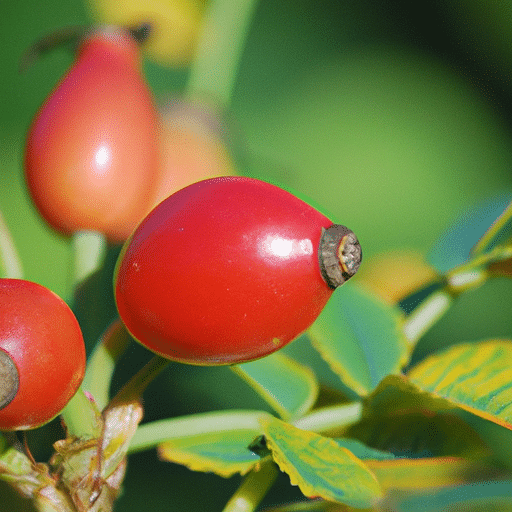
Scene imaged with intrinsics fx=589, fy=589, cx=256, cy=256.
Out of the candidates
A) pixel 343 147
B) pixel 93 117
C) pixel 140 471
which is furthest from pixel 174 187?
pixel 343 147

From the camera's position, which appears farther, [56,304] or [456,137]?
[456,137]

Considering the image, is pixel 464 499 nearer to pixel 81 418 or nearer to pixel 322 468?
pixel 322 468

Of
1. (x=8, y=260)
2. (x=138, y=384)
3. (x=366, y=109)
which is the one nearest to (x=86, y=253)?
(x=8, y=260)

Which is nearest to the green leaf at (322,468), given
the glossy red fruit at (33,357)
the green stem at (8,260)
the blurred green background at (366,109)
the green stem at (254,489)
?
the green stem at (254,489)

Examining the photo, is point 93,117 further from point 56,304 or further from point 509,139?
point 509,139

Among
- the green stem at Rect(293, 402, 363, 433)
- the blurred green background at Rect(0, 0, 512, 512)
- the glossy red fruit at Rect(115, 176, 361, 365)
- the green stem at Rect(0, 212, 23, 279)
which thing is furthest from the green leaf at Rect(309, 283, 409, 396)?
the blurred green background at Rect(0, 0, 512, 512)
